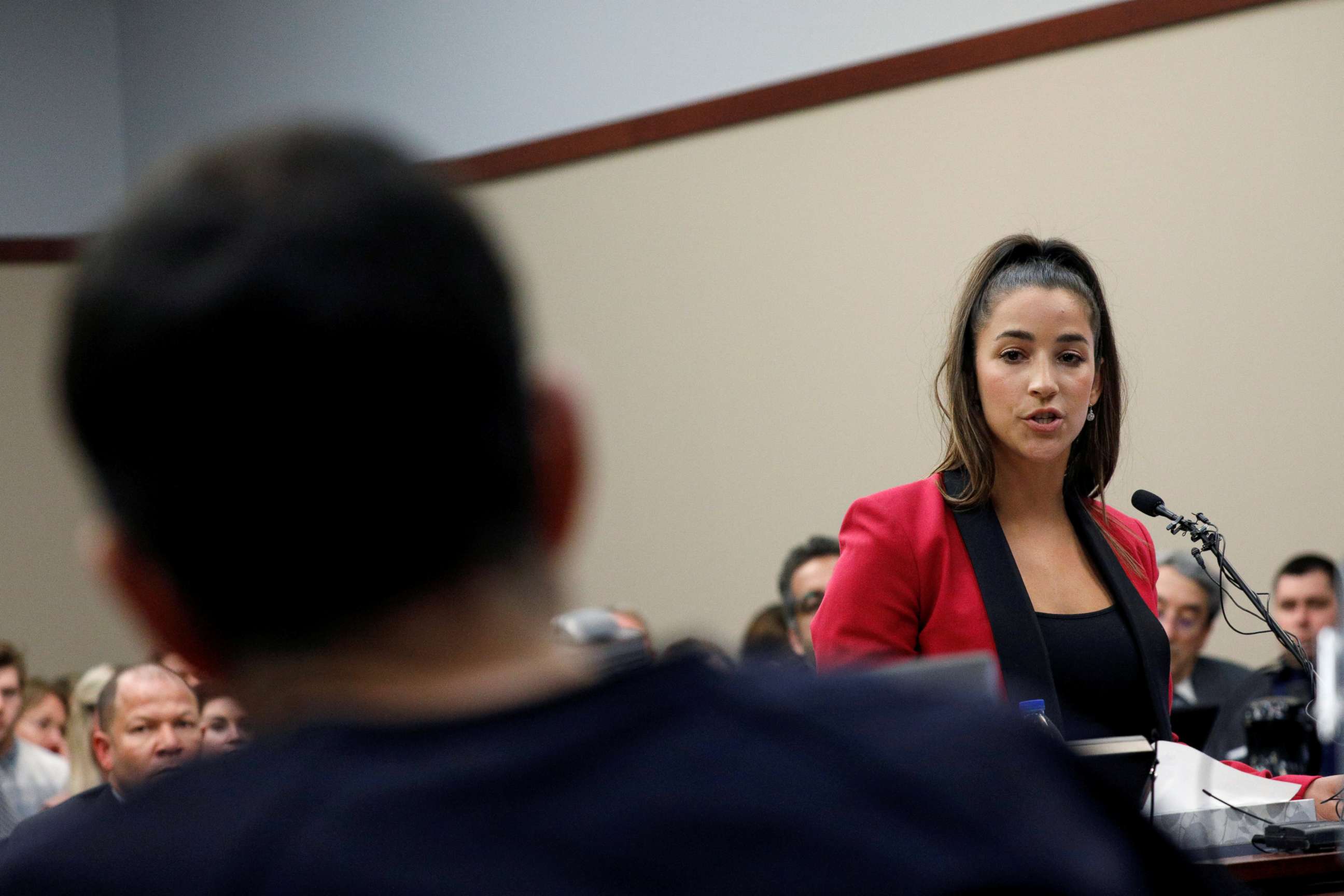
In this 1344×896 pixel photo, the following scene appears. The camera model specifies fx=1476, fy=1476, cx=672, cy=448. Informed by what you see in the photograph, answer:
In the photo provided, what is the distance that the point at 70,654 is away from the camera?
23.2ft

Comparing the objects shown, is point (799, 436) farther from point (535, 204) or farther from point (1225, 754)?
point (1225, 754)

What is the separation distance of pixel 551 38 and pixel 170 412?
577cm

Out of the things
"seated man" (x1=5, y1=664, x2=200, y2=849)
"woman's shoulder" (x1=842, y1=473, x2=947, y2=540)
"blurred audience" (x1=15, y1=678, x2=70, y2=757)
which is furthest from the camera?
"blurred audience" (x1=15, y1=678, x2=70, y2=757)

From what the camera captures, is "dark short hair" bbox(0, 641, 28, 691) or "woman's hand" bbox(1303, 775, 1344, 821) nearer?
"woman's hand" bbox(1303, 775, 1344, 821)

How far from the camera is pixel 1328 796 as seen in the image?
2117mm

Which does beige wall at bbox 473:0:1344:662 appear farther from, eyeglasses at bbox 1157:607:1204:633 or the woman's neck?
the woman's neck

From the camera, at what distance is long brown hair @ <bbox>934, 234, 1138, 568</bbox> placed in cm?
227

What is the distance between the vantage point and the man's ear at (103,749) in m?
3.52

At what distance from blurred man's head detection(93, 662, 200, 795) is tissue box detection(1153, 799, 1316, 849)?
2.31 m

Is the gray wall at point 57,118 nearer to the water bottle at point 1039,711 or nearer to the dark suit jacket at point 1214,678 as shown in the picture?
the dark suit jacket at point 1214,678

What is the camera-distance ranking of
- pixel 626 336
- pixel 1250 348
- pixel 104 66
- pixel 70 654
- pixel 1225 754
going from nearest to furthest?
pixel 1225 754
pixel 1250 348
pixel 626 336
pixel 70 654
pixel 104 66

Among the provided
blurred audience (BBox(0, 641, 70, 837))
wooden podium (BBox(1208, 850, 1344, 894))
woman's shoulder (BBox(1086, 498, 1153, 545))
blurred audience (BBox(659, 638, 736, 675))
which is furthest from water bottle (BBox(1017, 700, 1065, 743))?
blurred audience (BBox(0, 641, 70, 837))

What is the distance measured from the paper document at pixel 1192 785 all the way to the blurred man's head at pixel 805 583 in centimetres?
205

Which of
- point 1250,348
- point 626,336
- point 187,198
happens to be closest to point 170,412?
point 187,198
